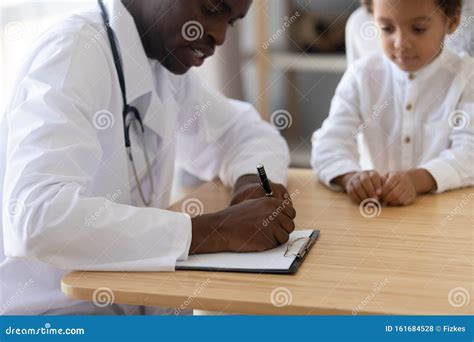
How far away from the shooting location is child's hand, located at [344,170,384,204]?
1517 millimetres

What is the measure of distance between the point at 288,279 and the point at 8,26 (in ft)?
4.96

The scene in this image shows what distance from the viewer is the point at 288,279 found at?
1.10m

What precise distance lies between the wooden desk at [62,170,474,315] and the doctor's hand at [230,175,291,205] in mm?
123

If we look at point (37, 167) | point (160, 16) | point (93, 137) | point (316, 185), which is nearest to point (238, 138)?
point (316, 185)

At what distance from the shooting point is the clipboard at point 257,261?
3.71 feet

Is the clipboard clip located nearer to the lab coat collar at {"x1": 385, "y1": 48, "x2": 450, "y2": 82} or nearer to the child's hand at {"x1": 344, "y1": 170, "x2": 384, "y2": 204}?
the child's hand at {"x1": 344, "y1": 170, "x2": 384, "y2": 204}

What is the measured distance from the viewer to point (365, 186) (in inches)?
60.1

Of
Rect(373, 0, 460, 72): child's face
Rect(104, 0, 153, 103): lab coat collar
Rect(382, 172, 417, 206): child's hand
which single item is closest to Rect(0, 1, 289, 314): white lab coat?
Rect(104, 0, 153, 103): lab coat collar

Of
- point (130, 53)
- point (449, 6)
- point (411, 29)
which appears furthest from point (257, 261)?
point (449, 6)

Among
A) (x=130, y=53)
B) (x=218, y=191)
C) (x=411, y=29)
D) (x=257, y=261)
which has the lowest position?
(x=218, y=191)

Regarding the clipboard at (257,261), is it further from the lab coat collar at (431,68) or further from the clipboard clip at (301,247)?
the lab coat collar at (431,68)

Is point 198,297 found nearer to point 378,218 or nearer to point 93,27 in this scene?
point 378,218

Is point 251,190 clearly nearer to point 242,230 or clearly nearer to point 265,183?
point 265,183

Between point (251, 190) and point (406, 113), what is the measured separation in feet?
1.85
